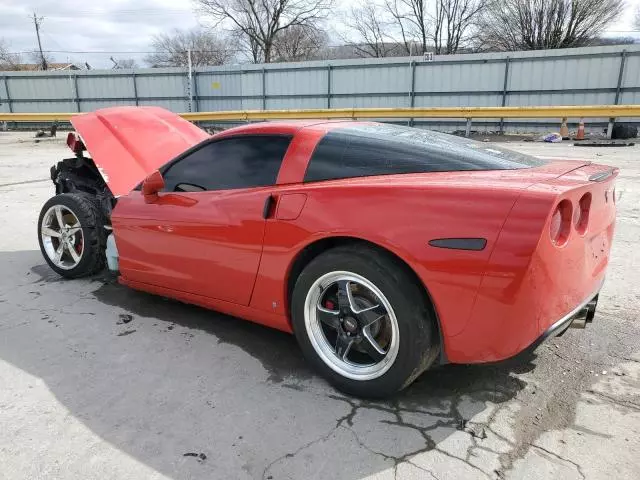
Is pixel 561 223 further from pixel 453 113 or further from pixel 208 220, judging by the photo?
pixel 453 113

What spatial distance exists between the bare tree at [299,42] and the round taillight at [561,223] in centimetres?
4586

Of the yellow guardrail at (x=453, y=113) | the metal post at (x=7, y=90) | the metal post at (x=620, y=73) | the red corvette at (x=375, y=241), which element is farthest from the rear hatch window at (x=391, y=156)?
the metal post at (x=7, y=90)

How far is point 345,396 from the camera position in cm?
268

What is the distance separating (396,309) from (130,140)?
11.5 ft

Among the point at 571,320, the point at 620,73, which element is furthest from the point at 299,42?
the point at 571,320

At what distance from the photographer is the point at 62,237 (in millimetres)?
4578

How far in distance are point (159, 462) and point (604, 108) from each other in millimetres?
16544

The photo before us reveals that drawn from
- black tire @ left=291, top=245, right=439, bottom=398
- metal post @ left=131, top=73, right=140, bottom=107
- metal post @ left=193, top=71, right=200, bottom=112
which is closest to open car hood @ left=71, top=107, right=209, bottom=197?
black tire @ left=291, top=245, right=439, bottom=398

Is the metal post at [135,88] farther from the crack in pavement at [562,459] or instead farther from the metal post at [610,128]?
the crack in pavement at [562,459]

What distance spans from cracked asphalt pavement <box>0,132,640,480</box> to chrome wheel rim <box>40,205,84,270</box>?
2.73 feet

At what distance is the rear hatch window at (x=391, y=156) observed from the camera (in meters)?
2.66

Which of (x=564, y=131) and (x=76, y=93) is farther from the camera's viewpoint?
(x=76, y=93)

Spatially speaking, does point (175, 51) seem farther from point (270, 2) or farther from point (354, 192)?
point (354, 192)

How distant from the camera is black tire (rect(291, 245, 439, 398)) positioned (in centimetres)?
236
